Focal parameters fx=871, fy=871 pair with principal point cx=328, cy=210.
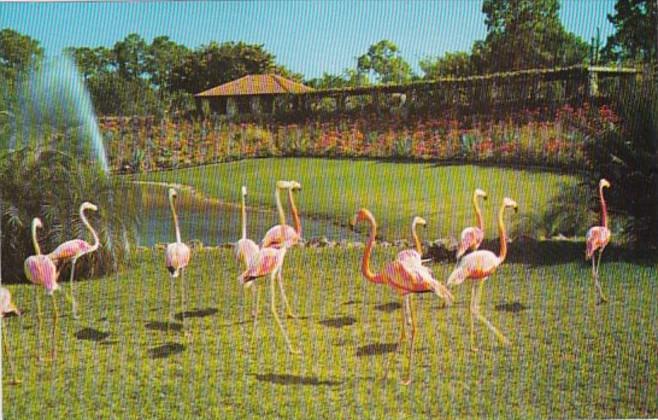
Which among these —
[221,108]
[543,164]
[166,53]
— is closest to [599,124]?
[543,164]

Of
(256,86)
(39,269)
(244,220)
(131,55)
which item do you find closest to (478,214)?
(244,220)

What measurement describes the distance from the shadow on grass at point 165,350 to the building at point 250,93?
4.98ft

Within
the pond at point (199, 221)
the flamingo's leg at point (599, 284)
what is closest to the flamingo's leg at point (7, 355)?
the pond at point (199, 221)

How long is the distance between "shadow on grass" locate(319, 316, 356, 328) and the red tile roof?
1468 millimetres

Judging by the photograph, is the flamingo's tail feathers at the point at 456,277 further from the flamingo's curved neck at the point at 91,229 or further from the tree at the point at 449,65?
the flamingo's curved neck at the point at 91,229

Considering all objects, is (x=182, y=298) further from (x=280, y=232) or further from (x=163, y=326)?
(x=280, y=232)

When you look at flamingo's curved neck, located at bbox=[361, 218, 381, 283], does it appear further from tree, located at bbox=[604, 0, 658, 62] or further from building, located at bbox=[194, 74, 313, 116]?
tree, located at bbox=[604, 0, 658, 62]

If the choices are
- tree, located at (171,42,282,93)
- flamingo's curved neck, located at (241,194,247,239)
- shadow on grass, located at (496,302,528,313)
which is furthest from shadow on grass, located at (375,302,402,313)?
tree, located at (171,42,282,93)

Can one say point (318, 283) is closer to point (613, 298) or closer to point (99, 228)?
point (99, 228)

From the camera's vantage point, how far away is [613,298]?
5508 mm

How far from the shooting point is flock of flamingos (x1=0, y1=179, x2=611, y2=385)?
5.29 m

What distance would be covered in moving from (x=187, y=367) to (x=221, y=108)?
65.3 inches

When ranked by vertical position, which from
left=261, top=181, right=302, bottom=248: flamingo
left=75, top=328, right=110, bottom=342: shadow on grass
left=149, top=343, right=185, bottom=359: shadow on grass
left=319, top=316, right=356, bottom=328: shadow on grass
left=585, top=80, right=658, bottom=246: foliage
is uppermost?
left=585, top=80, right=658, bottom=246: foliage

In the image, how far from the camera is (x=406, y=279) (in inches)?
207
